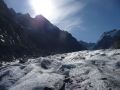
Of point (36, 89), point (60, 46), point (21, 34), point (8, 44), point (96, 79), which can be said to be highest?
point (60, 46)

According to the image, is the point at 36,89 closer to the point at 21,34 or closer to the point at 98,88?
the point at 98,88

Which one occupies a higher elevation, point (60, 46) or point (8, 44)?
point (60, 46)

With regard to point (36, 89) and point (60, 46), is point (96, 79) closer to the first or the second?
point (36, 89)

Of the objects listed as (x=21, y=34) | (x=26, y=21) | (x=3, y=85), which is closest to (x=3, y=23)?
(x=21, y=34)

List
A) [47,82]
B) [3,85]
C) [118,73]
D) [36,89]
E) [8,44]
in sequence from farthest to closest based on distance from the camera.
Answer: [8,44] → [118,73] → [3,85] → [47,82] → [36,89]

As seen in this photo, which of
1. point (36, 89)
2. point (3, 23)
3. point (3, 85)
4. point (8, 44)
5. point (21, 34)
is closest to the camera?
point (36, 89)

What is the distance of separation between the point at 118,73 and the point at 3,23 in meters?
113

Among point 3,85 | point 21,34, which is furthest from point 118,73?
point 21,34

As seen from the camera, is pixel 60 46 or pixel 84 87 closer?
pixel 84 87

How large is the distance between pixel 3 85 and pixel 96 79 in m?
8.21

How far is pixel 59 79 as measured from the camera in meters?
19.7

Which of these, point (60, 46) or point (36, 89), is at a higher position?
point (60, 46)

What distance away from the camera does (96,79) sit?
1897 centimetres

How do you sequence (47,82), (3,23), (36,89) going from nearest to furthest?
(36,89) < (47,82) < (3,23)
